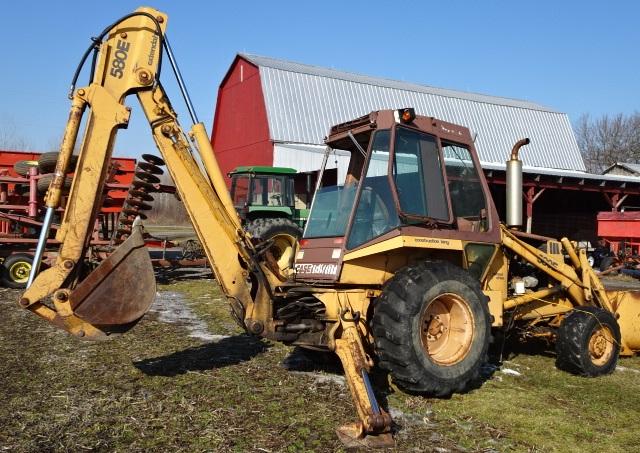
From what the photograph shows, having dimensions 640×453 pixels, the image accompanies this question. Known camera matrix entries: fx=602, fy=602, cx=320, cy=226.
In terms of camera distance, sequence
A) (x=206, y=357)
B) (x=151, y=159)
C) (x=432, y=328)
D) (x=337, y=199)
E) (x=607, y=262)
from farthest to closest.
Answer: (x=607, y=262) < (x=151, y=159) < (x=206, y=357) < (x=337, y=199) < (x=432, y=328)

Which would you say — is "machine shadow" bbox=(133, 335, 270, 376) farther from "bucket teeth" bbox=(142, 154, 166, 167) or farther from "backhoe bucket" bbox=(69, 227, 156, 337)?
"bucket teeth" bbox=(142, 154, 166, 167)

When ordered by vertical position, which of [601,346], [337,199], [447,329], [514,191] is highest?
[514,191]

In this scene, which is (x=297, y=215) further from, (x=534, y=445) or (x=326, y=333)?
(x=534, y=445)

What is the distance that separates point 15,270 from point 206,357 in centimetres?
779

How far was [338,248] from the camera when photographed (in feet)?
17.4

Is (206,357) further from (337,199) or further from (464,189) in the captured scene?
(464,189)

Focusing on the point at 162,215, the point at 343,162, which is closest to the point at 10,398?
the point at 343,162

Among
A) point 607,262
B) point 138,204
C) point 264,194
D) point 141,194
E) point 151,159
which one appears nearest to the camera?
point 151,159

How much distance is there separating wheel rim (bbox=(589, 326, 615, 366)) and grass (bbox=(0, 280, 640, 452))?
20 cm

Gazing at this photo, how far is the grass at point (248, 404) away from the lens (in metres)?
4.19

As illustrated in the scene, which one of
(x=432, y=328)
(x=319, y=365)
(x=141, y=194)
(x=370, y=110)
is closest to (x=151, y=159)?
(x=141, y=194)

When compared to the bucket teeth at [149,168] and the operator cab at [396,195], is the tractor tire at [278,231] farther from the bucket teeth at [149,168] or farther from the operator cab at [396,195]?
the operator cab at [396,195]

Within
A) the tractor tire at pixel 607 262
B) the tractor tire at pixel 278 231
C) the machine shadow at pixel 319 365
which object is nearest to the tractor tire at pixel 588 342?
the machine shadow at pixel 319 365

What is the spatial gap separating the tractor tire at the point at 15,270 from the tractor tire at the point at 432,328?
9891 mm
